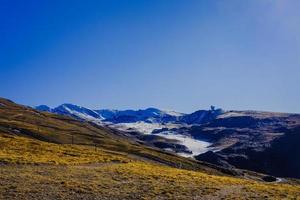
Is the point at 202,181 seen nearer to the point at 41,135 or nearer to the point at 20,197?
the point at 20,197

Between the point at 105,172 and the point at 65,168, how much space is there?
218 inches

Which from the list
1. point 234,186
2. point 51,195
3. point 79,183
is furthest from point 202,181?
point 51,195

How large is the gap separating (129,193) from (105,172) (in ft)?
45.2

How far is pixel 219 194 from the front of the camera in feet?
146

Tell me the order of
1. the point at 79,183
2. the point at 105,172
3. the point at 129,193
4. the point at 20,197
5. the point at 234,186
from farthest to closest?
the point at 105,172, the point at 234,186, the point at 79,183, the point at 129,193, the point at 20,197

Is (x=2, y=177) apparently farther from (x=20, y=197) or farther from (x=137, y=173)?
(x=137, y=173)

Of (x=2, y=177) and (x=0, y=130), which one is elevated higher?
(x=0, y=130)

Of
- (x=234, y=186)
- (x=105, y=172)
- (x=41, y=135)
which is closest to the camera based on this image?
(x=234, y=186)

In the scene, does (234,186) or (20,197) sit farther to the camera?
(234,186)

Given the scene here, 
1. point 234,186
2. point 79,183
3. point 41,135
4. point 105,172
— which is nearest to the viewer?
point 79,183

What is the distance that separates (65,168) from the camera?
56719 mm

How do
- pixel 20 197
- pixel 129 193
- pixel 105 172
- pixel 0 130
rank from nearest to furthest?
1. pixel 20 197
2. pixel 129 193
3. pixel 105 172
4. pixel 0 130

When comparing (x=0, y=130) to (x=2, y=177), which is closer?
(x=2, y=177)


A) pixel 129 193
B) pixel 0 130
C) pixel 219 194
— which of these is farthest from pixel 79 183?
pixel 0 130
